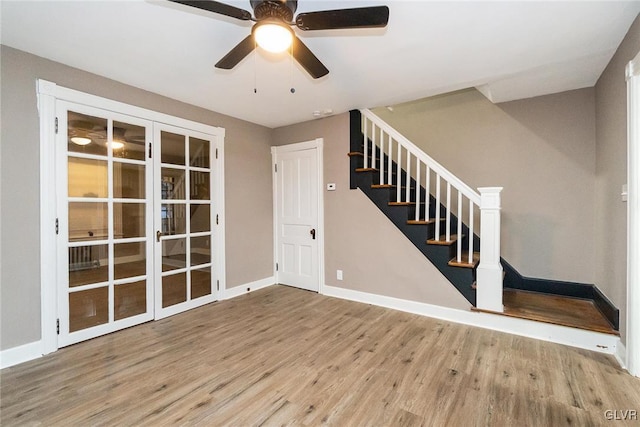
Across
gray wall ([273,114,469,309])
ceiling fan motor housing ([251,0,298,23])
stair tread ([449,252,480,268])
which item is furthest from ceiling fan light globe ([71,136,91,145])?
stair tread ([449,252,480,268])

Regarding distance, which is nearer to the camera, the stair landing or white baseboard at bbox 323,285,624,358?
white baseboard at bbox 323,285,624,358

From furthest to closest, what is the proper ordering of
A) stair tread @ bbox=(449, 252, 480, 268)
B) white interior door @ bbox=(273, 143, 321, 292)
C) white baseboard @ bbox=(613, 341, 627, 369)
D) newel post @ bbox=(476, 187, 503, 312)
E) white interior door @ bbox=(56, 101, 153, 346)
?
white interior door @ bbox=(273, 143, 321, 292) → stair tread @ bbox=(449, 252, 480, 268) → newel post @ bbox=(476, 187, 503, 312) → white interior door @ bbox=(56, 101, 153, 346) → white baseboard @ bbox=(613, 341, 627, 369)

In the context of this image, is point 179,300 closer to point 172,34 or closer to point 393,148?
point 172,34

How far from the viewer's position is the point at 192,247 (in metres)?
3.51

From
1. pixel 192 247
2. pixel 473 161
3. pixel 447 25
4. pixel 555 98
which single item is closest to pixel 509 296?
pixel 473 161

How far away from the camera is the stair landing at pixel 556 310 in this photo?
100 inches

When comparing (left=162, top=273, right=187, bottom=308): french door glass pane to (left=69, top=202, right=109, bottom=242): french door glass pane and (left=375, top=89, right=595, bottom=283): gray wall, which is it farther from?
(left=375, top=89, right=595, bottom=283): gray wall

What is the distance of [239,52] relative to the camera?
1876 mm

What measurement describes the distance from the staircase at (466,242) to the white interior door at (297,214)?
0.74 m

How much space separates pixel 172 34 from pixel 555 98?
4.13 m

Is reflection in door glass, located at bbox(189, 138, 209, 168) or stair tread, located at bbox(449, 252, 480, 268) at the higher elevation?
reflection in door glass, located at bbox(189, 138, 209, 168)

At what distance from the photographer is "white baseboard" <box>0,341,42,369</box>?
2223 mm

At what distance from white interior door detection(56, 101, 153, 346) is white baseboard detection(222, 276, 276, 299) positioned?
1.00 m

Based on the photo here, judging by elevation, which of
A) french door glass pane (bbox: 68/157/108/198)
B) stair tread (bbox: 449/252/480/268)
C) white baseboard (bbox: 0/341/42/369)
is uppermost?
french door glass pane (bbox: 68/157/108/198)
